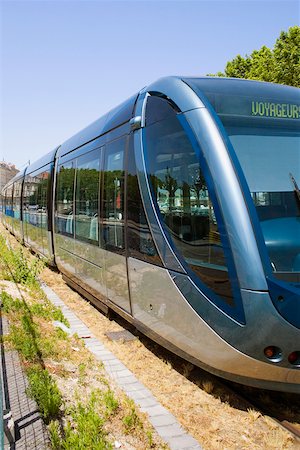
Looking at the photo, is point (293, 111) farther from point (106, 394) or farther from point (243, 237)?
point (106, 394)

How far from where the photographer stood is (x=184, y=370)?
17.0 feet

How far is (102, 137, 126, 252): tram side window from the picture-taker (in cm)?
613

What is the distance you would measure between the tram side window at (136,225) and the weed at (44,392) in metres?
1.65

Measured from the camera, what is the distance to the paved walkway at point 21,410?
329cm

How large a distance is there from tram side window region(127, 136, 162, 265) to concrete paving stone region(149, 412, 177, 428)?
155 cm

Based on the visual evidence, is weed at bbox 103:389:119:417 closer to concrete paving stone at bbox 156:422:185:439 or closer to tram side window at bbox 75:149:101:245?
concrete paving stone at bbox 156:422:185:439

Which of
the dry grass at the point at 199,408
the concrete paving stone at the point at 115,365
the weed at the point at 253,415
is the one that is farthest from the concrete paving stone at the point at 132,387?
the weed at the point at 253,415

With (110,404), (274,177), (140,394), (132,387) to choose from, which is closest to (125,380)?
(132,387)

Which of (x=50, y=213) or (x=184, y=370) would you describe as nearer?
(x=184, y=370)

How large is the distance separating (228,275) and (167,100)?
2084 millimetres

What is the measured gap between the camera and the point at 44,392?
398 centimetres

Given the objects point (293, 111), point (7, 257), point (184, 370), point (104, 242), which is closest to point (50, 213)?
point (7, 257)

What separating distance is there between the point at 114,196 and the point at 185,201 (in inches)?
82.3

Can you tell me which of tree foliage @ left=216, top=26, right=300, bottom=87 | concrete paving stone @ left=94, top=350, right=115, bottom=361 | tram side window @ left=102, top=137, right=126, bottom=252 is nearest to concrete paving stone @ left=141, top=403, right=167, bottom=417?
concrete paving stone @ left=94, top=350, right=115, bottom=361
